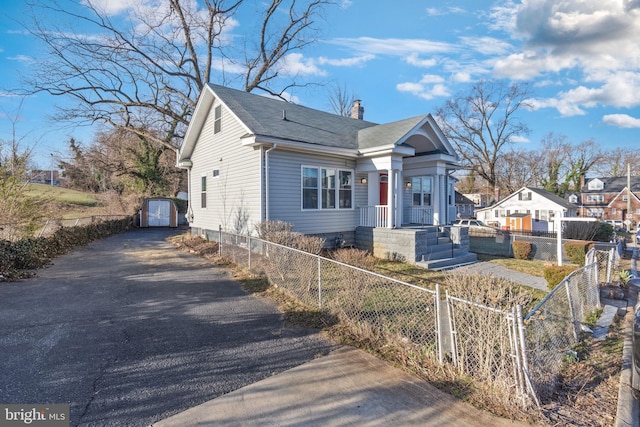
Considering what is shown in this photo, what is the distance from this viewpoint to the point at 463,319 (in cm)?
335

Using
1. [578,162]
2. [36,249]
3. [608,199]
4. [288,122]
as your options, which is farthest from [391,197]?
[608,199]

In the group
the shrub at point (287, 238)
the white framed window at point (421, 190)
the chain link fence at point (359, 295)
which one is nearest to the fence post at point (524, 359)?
the chain link fence at point (359, 295)

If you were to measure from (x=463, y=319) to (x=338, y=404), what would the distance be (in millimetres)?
1601

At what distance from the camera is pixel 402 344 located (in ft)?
12.7

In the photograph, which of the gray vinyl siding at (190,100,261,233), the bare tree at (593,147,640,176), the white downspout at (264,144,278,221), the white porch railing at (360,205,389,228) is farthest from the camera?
the bare tree at (593,147,640,176)

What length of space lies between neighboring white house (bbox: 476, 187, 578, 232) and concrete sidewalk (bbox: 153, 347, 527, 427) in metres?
31.9

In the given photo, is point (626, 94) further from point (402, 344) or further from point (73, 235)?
point (73, 235)

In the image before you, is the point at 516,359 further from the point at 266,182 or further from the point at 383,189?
the point at 383,189

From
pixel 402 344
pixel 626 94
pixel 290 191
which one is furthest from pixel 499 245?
pixel 626 94

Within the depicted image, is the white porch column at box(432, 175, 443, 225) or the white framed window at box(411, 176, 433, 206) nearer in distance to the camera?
the white porch column at box(432, 175, 443, 225)

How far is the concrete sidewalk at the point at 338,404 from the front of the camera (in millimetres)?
2588

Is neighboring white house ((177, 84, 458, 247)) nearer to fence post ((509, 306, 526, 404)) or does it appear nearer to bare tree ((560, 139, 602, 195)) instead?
fence post ((509, 306, 526, 404))

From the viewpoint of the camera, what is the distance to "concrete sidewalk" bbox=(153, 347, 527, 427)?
2588mm

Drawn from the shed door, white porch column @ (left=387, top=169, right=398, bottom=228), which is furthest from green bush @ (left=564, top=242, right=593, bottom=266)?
the shed door
